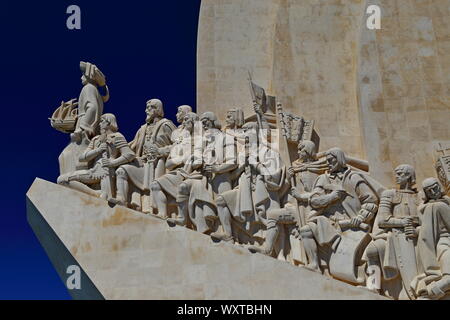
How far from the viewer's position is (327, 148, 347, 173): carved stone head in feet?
32.6

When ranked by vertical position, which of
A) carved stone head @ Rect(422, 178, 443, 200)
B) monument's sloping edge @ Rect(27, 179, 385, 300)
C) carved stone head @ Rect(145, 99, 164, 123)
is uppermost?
carved stone head @ Rect(145, 99, 164, 123)

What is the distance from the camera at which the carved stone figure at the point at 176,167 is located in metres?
10.3

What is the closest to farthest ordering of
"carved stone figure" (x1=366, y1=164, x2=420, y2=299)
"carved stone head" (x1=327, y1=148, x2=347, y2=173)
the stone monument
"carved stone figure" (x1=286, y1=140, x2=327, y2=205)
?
"carved stone figure" (x1=366, y1=164, x2=420, y2=299), the stone monument, "carved stone head" (x1=327, y1=148, x2=347, y2=173), "carved stone figure" (x1=286, y1=140, x2=327, y2=205)

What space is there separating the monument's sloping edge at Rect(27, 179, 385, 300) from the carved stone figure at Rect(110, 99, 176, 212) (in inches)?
17.3

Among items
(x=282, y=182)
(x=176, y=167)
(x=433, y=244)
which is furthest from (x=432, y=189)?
(x=176, y=167)

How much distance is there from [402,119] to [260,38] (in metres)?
3.09

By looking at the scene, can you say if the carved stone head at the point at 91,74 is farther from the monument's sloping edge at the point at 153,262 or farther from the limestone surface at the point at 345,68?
the monument's sloping edge at the point at 153,262

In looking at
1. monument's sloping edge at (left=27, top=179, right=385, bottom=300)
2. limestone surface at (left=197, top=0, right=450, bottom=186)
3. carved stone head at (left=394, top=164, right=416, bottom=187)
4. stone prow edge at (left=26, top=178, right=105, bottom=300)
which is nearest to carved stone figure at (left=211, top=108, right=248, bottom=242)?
monument's sloping edge at (left=27, top=179, right=385, bottom=300)

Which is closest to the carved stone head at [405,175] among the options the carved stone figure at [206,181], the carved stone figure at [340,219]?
the carved stone figure at [340,219]

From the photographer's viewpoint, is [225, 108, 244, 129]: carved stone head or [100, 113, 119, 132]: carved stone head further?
[100, 113, 119, 132]: carved stone head

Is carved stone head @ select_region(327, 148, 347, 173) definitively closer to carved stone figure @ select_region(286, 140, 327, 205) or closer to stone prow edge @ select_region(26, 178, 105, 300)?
carved stone figure @ select_region(286, 140, 327, 205)

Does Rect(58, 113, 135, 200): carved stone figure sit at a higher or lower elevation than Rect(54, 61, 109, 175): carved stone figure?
lower

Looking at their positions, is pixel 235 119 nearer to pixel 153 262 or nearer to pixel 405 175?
pixel 153 262
